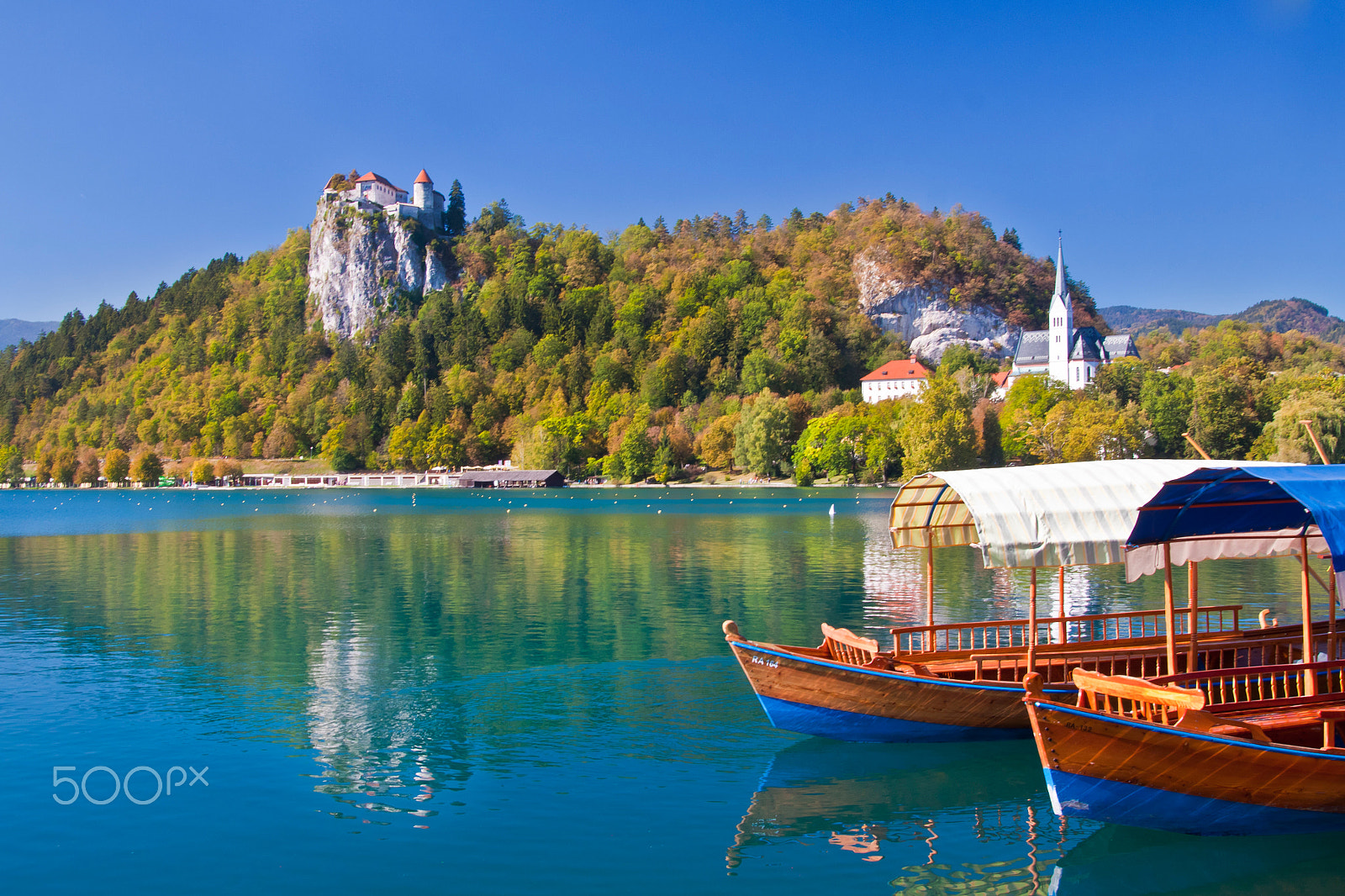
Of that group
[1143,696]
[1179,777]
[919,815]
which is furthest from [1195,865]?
[919,815]

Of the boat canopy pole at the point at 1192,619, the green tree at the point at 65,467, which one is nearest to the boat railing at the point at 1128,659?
the boat canopy pole at the point at 1192,619

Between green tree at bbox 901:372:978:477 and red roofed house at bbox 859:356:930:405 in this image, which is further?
red roofed house at bbox 859:356:930:405

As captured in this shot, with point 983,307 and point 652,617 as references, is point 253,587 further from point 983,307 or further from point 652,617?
point 983,307

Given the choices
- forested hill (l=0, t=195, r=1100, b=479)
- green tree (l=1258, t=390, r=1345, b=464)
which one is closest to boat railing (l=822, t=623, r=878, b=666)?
green tree (l=1258, t=390, r=1345, b=464)

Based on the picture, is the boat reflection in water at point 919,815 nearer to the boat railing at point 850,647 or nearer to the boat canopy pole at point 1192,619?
the boat railing at point 850,647

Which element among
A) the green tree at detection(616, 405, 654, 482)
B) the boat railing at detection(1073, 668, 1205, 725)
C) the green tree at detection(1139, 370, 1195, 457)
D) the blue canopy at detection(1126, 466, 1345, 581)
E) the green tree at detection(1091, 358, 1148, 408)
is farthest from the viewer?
the green tree at detection(616, 405, 654, 482)

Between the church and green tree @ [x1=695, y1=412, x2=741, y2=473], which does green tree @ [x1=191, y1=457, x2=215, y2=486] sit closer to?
green tree @ [x1=695, y1=412, x2=741, y2=473]

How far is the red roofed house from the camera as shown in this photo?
15012 cm

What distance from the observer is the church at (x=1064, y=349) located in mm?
149375

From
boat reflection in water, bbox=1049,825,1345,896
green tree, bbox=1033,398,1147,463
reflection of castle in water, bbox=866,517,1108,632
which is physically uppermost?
green tree, bbox=1033,398,1147,463

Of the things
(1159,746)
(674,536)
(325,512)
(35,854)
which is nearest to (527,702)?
(35,854)

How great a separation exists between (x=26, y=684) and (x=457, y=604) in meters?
12.6

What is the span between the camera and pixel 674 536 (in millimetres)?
55719

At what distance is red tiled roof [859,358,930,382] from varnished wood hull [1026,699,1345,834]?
142219mm
